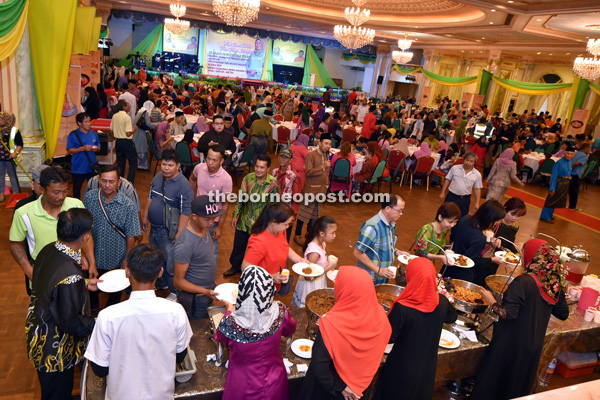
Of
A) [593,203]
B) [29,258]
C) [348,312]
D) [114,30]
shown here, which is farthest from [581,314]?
[114,30]

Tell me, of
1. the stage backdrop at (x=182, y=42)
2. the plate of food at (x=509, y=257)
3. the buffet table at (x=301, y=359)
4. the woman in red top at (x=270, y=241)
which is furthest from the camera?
the stage backdrop at (x=182, y=42)

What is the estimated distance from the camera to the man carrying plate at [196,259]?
8.45ft

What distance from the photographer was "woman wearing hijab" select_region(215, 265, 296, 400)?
72.6 inches

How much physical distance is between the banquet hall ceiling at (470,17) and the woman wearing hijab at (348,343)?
8291mm

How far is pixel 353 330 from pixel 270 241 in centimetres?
110

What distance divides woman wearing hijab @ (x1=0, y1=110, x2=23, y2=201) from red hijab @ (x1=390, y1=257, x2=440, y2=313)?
15.7 feet

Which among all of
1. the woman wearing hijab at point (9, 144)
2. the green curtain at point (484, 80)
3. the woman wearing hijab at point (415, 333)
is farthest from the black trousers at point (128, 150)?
the green curtain at point (484, 80)

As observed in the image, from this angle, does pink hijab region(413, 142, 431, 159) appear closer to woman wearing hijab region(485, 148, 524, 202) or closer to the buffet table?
woman wearing hijab region(485, 148, 524, 202)

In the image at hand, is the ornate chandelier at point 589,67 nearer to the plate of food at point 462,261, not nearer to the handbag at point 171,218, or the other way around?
the plate of food at point 462,261

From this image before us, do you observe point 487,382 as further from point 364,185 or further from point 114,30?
point 114,30

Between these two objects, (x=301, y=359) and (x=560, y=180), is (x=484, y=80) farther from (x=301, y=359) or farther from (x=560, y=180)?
(x=301, y=359)

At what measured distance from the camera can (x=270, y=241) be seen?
2.89 metres

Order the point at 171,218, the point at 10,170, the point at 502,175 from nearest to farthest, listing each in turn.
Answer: the point at 171,218
the point at 10,170
the point at 502,175

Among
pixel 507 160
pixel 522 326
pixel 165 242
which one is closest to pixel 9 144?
pixel 165 242
